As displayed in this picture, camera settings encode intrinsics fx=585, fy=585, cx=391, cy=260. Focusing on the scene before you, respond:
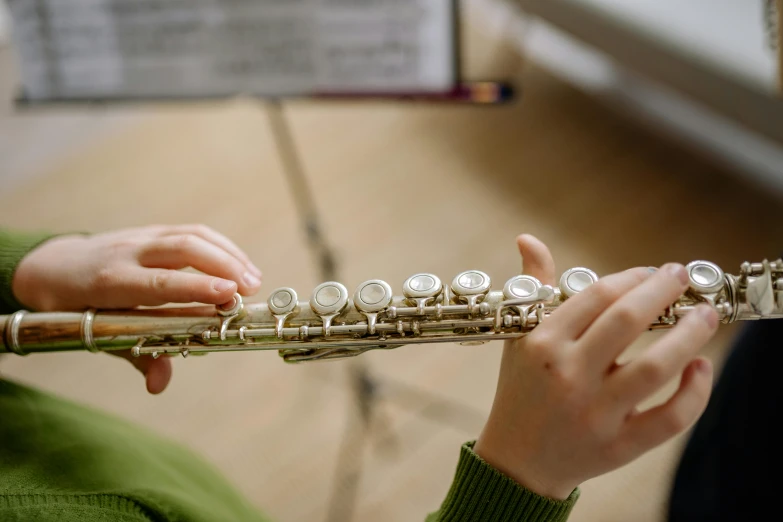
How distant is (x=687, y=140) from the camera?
196cm

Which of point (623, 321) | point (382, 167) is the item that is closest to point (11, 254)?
point (623, 321)

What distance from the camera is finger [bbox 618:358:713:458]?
442 mm

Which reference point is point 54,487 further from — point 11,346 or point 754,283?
point 754,283

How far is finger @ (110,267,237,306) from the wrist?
1.02ft

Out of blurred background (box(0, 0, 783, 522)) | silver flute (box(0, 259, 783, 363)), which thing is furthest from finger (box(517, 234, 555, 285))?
blurred background (box(0, 0, 783, 522))

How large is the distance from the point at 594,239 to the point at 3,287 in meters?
1.47

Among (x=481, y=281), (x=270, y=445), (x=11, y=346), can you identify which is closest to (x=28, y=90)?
(x=11, y=346)

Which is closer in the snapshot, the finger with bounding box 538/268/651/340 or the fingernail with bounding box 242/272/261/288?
the finger with bounding box 538/268/651/340

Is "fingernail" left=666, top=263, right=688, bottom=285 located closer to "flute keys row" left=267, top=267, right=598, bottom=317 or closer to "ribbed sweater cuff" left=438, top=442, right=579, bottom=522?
"flute keys row" left=267, top=267, right=598, bottom=317

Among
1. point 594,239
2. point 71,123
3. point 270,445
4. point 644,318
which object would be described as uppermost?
point 71,123

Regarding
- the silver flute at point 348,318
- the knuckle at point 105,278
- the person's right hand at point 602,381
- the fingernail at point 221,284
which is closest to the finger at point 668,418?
the person's right hand at point 602,381

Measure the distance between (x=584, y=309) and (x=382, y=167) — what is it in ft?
5.46

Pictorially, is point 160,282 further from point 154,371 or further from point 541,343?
point 541,343

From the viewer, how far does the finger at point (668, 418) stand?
1.45 ft
